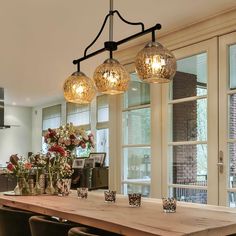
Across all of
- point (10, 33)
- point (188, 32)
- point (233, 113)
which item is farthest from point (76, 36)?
point (233, 113)

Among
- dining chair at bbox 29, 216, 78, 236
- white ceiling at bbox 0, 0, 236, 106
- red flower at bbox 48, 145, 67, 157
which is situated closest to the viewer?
dining chair at bbox 29, 216, 78, 236

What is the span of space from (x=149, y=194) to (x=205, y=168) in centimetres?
84

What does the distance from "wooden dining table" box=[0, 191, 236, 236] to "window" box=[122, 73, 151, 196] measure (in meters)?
1.58

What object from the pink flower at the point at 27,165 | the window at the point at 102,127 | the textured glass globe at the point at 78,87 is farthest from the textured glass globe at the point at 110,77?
the window at the point at 102,127

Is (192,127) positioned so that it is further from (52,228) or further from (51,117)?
(51,117)

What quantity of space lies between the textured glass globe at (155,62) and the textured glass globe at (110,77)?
0.92 ft

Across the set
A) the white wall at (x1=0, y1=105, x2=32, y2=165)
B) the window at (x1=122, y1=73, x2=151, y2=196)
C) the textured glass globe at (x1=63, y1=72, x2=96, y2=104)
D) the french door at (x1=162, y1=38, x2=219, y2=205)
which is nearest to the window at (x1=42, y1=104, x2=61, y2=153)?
the white wall at (x1=0, y1=105, x2=32, y2=165)

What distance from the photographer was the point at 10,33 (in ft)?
13.8

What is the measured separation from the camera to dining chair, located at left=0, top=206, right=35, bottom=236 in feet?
8.48

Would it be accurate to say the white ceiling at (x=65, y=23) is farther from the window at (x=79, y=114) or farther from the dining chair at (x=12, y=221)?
the window at (x=79, y=114)

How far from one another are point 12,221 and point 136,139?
2.18 m

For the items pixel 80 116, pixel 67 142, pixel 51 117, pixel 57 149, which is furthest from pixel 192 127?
pixel 51 117

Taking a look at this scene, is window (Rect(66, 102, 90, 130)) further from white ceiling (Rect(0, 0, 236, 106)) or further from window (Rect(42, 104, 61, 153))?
white ceiling (Rect(0, 0, 236, 106))

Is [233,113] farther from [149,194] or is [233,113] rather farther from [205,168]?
[149,194]
